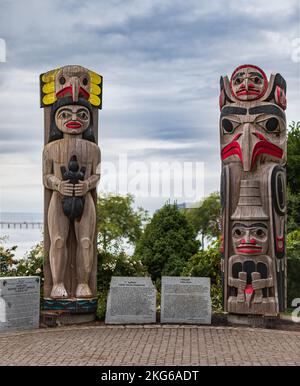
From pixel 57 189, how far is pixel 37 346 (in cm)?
337

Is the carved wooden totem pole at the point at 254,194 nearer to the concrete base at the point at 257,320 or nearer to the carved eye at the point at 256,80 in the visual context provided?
the carved eye at the point at 256,80

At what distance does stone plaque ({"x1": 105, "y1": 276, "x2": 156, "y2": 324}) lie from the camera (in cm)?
1148

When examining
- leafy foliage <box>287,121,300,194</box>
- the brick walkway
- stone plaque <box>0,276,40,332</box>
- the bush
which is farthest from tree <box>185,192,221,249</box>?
the brick walkway

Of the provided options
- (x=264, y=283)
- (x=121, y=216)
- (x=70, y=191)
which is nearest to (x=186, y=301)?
(x=264, y=283)

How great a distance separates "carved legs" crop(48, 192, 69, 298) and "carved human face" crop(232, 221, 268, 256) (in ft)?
11.1

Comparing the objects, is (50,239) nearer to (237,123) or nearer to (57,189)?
(57,189)

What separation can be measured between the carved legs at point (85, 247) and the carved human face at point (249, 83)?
12.2 feet

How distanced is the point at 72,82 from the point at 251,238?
Result: 4.74 metres

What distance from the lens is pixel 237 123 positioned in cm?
1143

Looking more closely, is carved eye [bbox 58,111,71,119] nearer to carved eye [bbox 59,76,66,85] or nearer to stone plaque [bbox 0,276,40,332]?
carved eye [bbox 59,76,66,85]

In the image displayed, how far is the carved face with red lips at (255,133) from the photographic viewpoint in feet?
37.0

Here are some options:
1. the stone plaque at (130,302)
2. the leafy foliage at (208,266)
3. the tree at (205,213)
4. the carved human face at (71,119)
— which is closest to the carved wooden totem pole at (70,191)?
the carved human face at (71,119)
